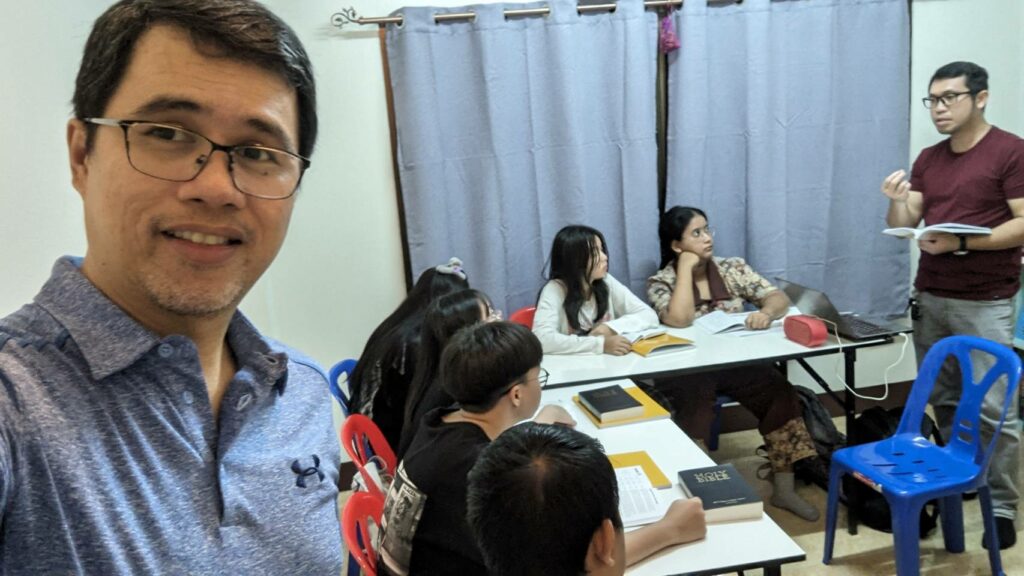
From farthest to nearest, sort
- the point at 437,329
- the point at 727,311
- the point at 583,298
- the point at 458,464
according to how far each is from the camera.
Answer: the point at 727,311
the point at 583,298
the point at 437,329
the point at 458,464

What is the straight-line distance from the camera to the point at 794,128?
124 inches

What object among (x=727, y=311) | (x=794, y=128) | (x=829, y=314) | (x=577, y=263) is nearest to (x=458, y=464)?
(x=577, y=263)

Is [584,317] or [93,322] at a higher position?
[93,322]

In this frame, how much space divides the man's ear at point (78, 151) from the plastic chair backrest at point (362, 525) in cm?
102

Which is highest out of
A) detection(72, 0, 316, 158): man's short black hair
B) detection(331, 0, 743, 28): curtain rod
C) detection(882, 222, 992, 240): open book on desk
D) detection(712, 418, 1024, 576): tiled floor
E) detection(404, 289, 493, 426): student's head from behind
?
detection(331, 0, 743, 28): curtain rod

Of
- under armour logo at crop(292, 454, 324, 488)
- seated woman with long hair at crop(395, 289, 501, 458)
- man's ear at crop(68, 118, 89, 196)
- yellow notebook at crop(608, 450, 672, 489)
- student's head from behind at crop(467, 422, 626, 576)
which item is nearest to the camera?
man's ear at crop(68, 118, 89, 196)

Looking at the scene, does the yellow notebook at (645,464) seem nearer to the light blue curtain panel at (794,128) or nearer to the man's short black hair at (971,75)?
the light blue curtain panel at (794,128)

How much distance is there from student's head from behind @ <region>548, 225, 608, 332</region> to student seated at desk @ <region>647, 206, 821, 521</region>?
348 mm

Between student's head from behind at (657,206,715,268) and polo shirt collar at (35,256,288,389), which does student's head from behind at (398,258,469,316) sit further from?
polo shirt collar at (35,256,288,389)

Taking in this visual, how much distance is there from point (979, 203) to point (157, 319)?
285 centimetres

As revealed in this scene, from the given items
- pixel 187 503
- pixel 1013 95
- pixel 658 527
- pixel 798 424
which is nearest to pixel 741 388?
pixel 798 424

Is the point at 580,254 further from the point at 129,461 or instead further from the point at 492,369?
→ the point at 129,461

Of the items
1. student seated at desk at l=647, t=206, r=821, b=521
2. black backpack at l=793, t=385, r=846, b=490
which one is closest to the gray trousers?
black backpack at l=793, t=385, r=846, b=490

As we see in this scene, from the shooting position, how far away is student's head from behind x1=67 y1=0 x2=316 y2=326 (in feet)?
2.01
